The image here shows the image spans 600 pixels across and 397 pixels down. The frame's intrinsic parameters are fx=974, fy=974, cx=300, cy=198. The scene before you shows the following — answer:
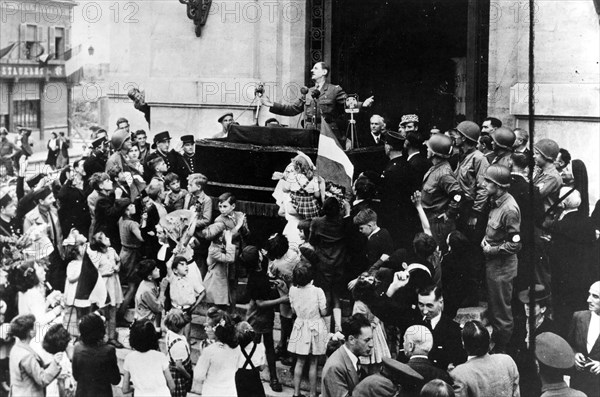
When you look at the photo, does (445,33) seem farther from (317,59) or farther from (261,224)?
(261,224)

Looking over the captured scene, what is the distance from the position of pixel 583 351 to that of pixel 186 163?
5.74m

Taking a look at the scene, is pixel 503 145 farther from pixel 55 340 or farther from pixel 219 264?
pixel 55 340

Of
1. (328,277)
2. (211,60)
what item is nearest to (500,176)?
(328,277)

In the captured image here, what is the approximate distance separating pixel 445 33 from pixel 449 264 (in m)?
6.92

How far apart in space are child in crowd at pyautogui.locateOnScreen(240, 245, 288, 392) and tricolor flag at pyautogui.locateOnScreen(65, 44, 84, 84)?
13.6 ft

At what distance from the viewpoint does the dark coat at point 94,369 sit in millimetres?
8945

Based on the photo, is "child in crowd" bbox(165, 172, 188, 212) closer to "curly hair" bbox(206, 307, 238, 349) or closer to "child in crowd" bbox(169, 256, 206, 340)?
"child in crowd" bbox(169, 256, 206, 340)

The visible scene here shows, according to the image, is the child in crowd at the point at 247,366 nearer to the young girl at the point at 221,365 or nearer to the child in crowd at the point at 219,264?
the young girl at the point at 221,365

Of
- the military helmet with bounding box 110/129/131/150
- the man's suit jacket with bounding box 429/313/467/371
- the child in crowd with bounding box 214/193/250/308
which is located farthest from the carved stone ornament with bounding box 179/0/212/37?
the man's suit jacket with bounding box 429/313/467/371

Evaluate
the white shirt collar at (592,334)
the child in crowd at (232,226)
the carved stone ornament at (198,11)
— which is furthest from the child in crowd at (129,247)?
the white shirt collar at (592,334)

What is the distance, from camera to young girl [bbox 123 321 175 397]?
9055 mm

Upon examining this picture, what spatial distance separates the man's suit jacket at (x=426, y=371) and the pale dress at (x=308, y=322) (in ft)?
4.73

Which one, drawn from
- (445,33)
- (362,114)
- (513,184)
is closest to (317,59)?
(362,114)

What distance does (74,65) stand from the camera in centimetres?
A: 1269
